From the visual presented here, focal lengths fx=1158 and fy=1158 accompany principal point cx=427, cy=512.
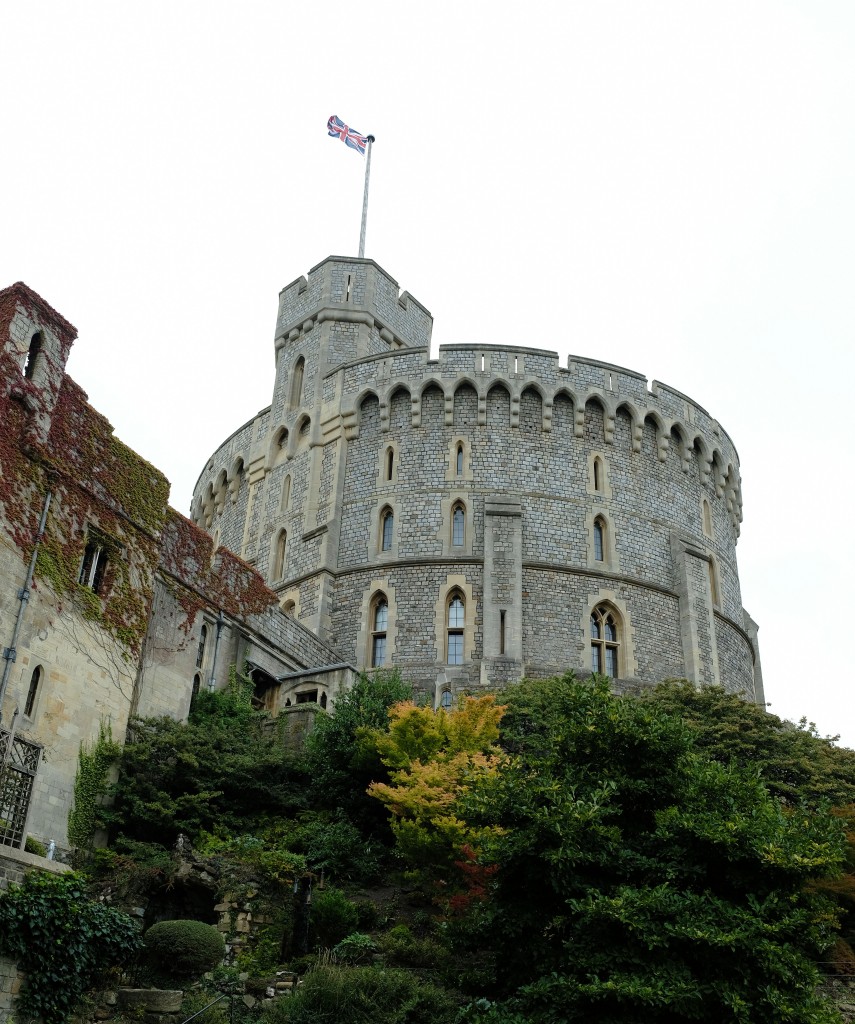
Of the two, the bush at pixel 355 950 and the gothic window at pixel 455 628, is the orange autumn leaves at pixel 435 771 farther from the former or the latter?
the gothic window at pixel 455 628

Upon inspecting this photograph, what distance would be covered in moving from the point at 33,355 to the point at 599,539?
61.5ft

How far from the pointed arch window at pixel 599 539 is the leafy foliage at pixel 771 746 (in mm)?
7842

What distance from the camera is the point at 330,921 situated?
18609 millimetres

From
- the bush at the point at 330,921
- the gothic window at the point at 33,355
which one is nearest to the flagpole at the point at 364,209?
the gothic window at the point at 33,355

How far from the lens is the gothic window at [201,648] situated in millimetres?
27319

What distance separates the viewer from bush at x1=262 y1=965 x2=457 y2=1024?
50.4ft

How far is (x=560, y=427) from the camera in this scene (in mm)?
37000

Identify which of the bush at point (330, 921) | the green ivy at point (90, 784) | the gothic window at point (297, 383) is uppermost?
the gothic window at point (297, 383)

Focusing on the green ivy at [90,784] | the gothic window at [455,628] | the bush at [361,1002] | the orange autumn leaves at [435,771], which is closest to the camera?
the bush at [361,1002]

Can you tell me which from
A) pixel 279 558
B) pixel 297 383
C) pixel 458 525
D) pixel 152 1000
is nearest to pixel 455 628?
pixel 458 525

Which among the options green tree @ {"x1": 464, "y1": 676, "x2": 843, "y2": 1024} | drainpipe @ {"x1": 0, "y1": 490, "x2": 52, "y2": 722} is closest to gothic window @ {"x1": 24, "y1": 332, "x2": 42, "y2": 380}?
drainpipe @ {"x1": 0, "y1": 490, "x2": 52, "y2": 722}

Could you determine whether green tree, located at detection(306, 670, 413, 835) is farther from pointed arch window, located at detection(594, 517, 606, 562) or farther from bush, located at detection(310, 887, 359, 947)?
pointed arch window, located at detection(594, 517, 606, 562)

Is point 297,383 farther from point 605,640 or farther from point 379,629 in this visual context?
point 605,640

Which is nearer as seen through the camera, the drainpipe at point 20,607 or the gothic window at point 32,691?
the drainpipe at point 20,607
